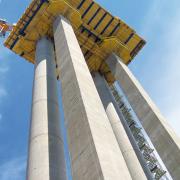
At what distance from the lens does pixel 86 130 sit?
10.8 metres

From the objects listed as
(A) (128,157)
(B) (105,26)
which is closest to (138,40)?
(B) (105,26)

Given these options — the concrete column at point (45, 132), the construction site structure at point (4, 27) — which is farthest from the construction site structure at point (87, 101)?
the construction site structure at point (4, 27)

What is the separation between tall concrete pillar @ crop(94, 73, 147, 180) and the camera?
19534 millimetres

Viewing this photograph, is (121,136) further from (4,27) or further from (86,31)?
(4,27)

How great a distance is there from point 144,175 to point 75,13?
13.2 m

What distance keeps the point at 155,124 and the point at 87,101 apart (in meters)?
7.08

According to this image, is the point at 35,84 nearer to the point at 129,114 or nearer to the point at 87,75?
the point at 87,75

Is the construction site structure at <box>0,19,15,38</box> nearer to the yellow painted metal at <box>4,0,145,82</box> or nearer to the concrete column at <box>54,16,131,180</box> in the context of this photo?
the yellow painted metal at <box>4,0,145,82</box>

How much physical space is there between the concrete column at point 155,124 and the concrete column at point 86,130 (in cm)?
557

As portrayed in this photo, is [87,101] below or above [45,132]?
above

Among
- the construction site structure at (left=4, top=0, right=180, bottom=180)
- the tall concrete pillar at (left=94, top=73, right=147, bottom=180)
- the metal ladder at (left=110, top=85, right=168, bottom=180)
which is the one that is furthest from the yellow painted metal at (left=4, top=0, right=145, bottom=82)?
the metal ladder at (left=110, top=85, right=168, bottom=180)

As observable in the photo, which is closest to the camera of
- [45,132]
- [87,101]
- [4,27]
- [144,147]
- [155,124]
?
[87,101]

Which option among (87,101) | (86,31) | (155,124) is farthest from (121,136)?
(86,31)

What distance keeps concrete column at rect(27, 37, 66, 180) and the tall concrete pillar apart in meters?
6.09
